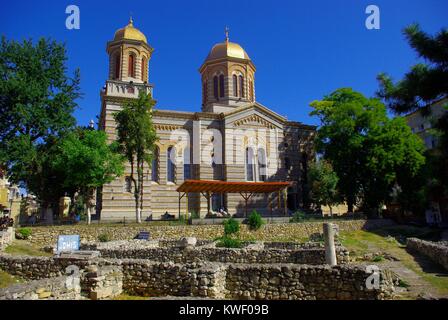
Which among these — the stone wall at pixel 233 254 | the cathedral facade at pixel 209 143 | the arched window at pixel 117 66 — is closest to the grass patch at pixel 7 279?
the stone wall at pixel 233 254

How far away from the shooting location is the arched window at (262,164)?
116 feet

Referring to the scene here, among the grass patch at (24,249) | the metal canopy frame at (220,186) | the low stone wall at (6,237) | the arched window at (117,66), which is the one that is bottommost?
the grass patch at (24,249)

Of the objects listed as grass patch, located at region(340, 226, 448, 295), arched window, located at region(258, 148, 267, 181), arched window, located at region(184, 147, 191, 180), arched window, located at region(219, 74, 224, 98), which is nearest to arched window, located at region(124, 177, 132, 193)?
arched window, located at region(184, 147, 191, 180)

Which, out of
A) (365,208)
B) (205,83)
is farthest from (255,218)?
(205,83)

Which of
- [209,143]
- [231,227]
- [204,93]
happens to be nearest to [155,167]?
A: [209,143]

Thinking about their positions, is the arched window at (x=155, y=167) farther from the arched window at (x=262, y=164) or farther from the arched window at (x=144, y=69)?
the arched window at (x=262, y=164)

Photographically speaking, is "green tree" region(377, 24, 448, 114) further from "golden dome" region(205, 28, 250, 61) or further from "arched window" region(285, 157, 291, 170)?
"golden dome" region(205, 28, 250, 61)

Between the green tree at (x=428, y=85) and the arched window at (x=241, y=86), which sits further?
the arched window at (x=241, y=86)

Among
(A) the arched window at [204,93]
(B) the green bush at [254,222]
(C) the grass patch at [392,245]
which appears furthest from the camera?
(A) the arched window at [204,93]

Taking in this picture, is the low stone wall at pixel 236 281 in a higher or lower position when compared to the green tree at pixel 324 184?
lower

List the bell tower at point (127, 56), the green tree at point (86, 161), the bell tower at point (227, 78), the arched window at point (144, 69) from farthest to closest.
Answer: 1. the bell tower at point (227, 78)
2. the arched window at point (144, 69)
3. the bell tower at point (127, 56)
4. the green tree at point (86, 161)

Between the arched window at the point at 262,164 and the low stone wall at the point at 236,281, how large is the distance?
26.2 metres

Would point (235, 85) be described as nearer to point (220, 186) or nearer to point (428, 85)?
point (220, 186)

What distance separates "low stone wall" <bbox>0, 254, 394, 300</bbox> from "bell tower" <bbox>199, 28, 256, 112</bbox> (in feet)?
96.8
